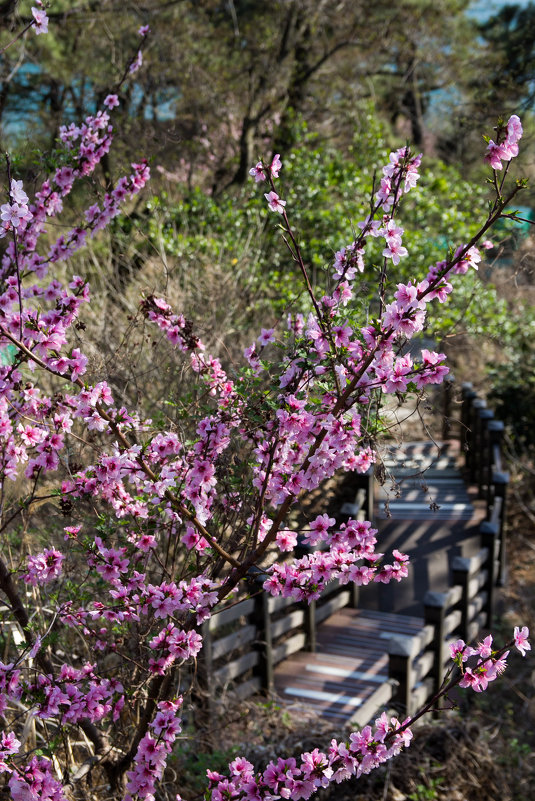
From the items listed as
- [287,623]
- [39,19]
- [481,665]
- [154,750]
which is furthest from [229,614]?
[39,19]

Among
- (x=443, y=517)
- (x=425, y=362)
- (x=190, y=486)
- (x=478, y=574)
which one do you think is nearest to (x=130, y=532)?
(x=190, y=486)

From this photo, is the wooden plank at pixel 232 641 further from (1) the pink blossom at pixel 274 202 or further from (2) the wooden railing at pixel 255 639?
(1) the pink blossom at pixel 274 202

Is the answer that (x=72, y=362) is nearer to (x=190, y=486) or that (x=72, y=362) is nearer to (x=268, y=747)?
(x=190, y=486)

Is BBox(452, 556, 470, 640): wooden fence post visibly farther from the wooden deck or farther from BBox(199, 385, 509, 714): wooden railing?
the wooden deck

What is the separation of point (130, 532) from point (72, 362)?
0.82 m

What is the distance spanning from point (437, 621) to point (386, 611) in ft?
5.17

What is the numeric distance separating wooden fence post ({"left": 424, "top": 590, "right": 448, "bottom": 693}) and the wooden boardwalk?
0.73 feet

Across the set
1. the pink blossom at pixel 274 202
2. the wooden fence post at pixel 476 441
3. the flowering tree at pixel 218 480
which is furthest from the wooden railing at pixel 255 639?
the wooden fence post at pixel 476 441

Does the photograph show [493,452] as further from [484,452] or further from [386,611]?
[386,611]

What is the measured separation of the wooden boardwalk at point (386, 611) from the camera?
5488 mm

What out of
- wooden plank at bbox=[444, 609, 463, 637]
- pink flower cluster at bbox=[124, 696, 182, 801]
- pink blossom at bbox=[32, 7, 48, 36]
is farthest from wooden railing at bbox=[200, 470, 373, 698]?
pink blossom at bbox=[32, 7, 48, 36]

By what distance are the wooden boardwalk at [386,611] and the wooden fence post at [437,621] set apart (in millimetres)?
223

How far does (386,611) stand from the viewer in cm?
735

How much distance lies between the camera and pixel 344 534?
2443mm
